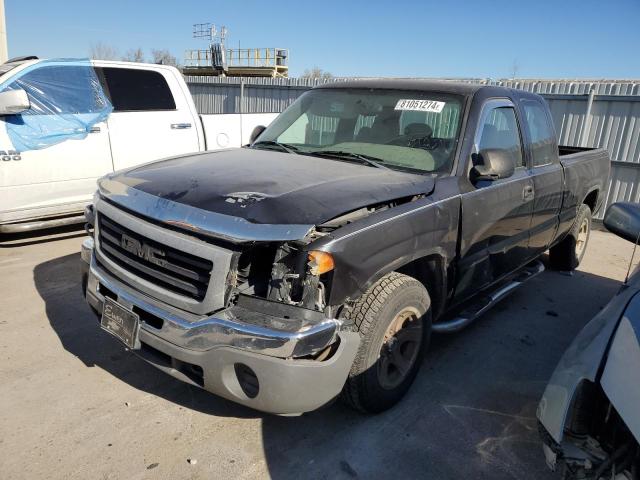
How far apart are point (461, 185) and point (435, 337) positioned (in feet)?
4.83

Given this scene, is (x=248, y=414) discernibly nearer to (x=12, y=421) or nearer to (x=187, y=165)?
(x=12, y=421)

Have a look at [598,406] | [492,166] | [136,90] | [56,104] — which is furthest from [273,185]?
[136,90]

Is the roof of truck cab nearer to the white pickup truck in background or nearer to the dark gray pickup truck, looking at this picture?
the dark gray pickup truck

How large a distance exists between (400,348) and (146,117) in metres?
4.76

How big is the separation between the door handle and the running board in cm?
78

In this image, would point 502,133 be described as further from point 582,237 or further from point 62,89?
point 62,89

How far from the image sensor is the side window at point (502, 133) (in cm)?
381

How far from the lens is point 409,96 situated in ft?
12.6

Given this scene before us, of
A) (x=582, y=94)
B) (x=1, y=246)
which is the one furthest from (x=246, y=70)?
(x=1, y=246)

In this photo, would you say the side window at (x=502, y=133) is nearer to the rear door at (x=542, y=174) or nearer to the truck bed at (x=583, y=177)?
the rear door at (x=542, y=174)

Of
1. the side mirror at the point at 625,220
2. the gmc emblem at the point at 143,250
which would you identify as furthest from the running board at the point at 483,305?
the gmc emblem at the point at 143,250

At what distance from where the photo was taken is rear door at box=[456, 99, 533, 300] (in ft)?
11.7

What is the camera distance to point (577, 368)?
2178 millimetres

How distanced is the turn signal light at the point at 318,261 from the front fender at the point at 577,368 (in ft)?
3.73
